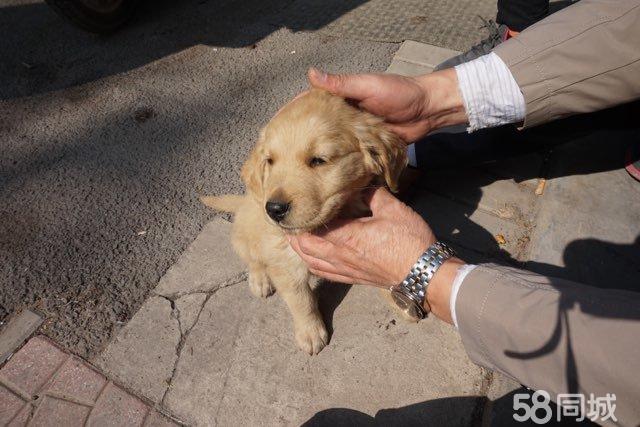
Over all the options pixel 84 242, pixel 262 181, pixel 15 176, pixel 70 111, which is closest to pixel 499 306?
pixel 262 181

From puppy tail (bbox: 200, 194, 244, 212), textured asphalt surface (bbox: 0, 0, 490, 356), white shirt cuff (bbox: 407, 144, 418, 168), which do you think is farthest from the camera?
white shirt cuff (bbox: 407, 144, 418, 168)

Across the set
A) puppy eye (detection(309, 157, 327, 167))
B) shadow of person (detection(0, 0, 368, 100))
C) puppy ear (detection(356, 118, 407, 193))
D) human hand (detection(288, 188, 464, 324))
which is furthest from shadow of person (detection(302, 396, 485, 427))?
shadow of person (detection(0, 0, 368, 100))

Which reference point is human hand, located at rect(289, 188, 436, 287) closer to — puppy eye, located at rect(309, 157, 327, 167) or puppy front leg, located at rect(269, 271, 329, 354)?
puppy front leg, located at rect(269, 271, 329, 354)

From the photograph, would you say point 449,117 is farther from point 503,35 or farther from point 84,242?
point 84,242

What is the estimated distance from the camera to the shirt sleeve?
6.34ft

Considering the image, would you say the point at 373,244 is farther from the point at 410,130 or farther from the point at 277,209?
the point at 410,130

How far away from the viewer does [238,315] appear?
7.31 ft

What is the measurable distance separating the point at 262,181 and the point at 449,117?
3.60 feet

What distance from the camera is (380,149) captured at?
1.77 m

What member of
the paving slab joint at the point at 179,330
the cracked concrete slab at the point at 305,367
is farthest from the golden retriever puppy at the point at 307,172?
the paving slab joint at the point at 179,330

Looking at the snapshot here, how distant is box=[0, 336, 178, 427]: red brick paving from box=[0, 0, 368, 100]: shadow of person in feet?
8.64

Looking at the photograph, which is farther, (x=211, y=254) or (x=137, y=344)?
(x=211, y=254)

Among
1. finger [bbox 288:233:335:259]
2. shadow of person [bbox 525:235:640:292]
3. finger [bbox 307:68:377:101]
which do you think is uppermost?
finger [bbox 307:68:377:101]

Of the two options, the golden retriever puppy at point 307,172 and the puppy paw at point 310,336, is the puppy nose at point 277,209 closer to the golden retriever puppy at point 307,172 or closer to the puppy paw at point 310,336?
the golden retriever puppy at point 307,172
